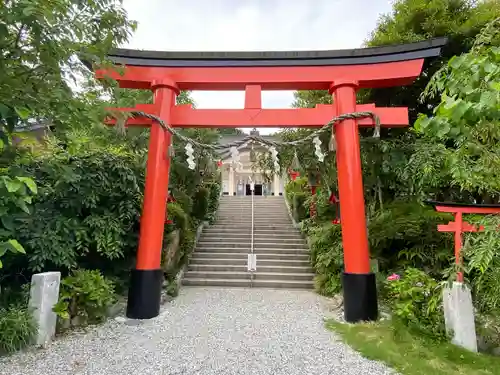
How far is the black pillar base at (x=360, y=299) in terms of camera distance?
452cm

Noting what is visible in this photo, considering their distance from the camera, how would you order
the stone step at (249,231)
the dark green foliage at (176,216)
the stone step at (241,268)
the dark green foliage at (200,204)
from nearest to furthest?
the dark green foliage at (176,216), the stone step at (241,268), the stone step at (249,231), the dark green foliage at (200,204)

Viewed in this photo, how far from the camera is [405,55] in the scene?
16.6 feet

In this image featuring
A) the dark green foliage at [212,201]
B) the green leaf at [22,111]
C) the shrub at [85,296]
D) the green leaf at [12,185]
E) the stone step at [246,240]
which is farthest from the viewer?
the dark green foliage at [212,201]

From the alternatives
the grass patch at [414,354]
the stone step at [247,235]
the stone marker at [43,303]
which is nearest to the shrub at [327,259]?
the stone step at [247,235]

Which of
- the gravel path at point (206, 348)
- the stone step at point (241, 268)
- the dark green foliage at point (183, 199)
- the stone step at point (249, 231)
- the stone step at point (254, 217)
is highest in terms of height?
the dark green foliage at point (183, 199)

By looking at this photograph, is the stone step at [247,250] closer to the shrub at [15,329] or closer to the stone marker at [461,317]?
the stone marker at [461,317]

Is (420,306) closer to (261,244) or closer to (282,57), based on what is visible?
(282,57)

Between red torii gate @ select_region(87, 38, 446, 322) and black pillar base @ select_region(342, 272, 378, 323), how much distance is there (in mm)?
61

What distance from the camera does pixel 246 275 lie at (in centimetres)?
750

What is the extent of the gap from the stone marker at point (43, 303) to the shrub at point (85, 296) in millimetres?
174

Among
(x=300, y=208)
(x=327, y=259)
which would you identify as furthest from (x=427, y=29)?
(x=300, y=208)

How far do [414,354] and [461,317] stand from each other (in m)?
0.78

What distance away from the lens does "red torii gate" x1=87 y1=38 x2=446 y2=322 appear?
481 centimetres

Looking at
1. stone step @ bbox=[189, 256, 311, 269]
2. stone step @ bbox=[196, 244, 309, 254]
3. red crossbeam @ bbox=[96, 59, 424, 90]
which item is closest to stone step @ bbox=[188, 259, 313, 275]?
stone step @ bbox=[189, 256, 311, 269]
